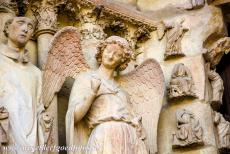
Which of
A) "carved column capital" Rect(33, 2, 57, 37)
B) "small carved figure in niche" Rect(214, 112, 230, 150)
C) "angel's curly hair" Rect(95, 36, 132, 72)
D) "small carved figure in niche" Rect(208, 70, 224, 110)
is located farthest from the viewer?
"small carved figure in niche" Rect(208, 70, 224, 110)

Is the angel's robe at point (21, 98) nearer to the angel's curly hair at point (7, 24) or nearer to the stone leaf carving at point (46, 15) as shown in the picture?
the angel's curly hair at point (7, 24)

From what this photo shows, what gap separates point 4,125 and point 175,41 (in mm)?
2132

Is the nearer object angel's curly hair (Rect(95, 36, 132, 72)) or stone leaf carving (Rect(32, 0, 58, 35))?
angel's curly hair (Rect(95, 36, 132, 72))

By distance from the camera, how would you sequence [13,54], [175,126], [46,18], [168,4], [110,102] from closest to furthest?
1. [13,54]
2. [110,102]
3. [46,18]
4. [175,126]
5. [168,4]

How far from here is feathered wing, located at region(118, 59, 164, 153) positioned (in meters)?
5.03

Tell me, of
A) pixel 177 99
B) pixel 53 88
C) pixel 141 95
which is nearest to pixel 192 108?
pixel 177 99

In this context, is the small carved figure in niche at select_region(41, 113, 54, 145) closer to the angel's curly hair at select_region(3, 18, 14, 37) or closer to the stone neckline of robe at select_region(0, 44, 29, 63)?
the stone neckline of robe at select_region(0, 44, 29, 63)

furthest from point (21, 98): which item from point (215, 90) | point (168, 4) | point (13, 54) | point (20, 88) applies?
point (168, 4)

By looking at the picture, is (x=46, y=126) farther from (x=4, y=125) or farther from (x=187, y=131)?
(x=187, y=131)

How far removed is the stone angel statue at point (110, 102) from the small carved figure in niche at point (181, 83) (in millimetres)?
217

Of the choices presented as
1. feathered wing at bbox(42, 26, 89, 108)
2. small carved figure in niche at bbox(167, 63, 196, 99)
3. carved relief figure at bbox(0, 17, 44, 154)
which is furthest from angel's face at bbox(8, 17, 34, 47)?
small carved figure in niche at bbox(167, 63, 196, 99)

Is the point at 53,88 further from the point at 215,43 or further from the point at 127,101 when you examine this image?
the point at 215,43

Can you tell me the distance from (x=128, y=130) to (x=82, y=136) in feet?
1.15

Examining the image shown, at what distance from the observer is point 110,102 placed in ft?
15.3
